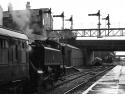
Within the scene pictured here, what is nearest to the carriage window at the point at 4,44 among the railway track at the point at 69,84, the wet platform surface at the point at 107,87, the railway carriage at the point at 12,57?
the railway carriage at the point at 12,57

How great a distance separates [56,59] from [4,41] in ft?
35.8

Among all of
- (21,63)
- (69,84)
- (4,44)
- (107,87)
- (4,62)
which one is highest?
(4,44)

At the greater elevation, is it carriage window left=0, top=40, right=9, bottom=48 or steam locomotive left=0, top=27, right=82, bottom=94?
carriage window left=0, top=40, right=9, bottom=48

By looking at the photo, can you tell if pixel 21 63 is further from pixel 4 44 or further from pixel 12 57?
pixel 4 44

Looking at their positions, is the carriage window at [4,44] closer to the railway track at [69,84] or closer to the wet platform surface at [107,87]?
the railway track at [69,84]

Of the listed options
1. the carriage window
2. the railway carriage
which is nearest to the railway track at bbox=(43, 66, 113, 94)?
the railway carriage

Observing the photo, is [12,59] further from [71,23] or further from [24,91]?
[71,23]

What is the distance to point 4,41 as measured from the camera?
33.9ft

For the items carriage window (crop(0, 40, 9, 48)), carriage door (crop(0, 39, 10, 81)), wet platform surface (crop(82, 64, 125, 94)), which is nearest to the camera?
carriage door (crop(0, 39, 10, 81))

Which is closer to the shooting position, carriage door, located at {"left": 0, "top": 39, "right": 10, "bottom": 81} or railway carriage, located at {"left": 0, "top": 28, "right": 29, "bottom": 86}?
carriage door, located at {"left": 0, "top": 39, "right": 10, "bottom": 81}

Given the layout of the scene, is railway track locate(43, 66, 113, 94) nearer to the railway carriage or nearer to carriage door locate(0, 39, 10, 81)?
the railway carriage

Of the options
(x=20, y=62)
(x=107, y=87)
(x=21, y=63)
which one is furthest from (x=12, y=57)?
(x=107, y=87)

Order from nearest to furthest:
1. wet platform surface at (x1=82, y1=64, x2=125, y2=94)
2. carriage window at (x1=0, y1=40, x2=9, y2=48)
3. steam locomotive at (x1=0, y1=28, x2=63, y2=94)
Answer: carriage window at (x1=0, y1=40, x2=9, y2=48), steam locomotive at (x1=0, y1=28, x2=63, y2=94), wet platform surface at (x1=82, y1=64, x2=125, y2=94)

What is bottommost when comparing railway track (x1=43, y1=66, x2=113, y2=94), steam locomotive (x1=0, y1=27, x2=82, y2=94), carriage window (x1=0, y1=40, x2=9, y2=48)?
railway track (x1=43, y1=66, x2=113, y2=94)
